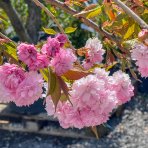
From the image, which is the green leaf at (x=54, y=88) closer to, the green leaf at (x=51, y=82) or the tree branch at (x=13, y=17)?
the green leaf at (x=51, y=82)

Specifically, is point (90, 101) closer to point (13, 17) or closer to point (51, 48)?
point (51, 48)

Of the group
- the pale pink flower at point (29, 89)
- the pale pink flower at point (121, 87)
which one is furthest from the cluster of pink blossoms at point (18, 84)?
the pale pink flower at point (121, 87)

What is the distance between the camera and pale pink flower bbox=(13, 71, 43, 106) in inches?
35.9

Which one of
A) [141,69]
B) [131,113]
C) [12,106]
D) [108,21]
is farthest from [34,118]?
[141,69]

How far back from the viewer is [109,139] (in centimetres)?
331

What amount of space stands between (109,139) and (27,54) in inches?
97.5

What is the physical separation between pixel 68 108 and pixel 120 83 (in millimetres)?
144

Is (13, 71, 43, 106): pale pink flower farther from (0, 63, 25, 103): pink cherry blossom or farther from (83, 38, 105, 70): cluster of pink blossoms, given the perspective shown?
(83, 38, 105, 70): cluster of pink blossoms

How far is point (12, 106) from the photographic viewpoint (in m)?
3.45

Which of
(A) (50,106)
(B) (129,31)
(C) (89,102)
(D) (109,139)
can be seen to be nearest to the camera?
(C) (89,102)

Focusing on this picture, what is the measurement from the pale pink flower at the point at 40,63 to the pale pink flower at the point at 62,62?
1 centimetres

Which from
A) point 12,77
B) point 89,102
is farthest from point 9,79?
point 89,102

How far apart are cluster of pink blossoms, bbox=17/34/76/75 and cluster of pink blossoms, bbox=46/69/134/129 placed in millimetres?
42

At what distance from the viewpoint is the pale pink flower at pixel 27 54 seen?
35.3 inches
